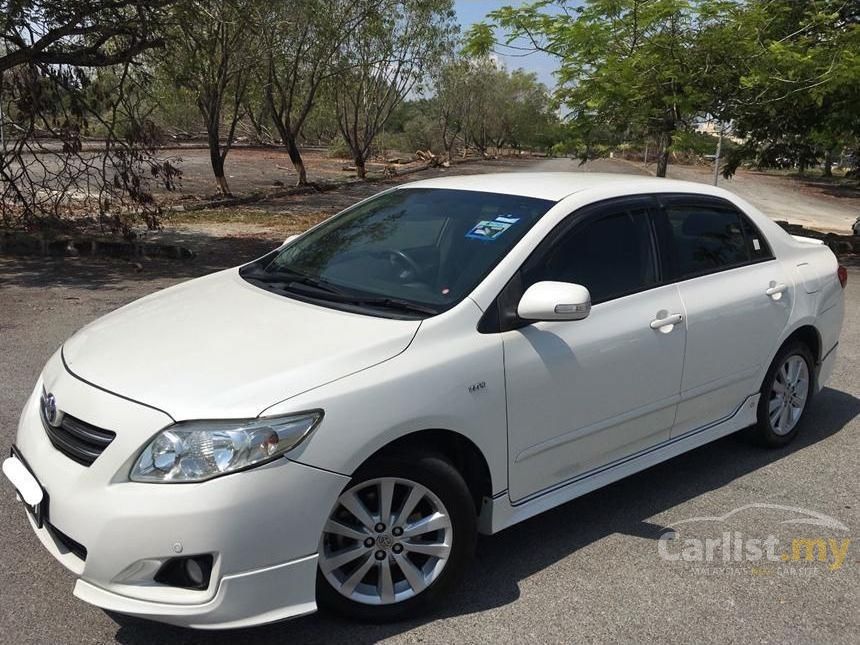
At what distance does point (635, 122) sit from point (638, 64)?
140cm

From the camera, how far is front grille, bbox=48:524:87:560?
2.80 metres

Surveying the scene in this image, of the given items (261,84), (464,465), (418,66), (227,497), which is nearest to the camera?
(227,497)

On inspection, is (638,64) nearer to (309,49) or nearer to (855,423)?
(855,423)

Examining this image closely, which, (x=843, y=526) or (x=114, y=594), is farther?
(x=843, y=526)

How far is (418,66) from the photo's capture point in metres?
36.5

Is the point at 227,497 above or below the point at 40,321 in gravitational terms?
above

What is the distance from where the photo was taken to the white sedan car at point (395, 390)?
270cm

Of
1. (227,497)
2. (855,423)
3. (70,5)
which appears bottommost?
(855,423)

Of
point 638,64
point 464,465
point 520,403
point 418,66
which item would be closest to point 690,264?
point 520,403

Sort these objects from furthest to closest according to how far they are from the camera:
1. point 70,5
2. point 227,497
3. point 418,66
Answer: point 418,66
point 70,5
point 227,497

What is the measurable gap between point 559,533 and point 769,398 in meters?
1.69

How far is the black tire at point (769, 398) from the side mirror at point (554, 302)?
1929 mm

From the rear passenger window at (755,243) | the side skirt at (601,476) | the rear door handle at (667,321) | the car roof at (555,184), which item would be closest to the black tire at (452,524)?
the side skirt at (601,476)

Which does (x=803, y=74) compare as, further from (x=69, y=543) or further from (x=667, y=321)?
(x=69, y=543)
